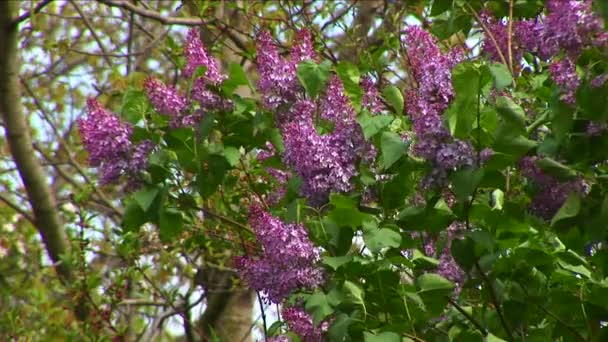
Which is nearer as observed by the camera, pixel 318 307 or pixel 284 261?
pixel 318 307

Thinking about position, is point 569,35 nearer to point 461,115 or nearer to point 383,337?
point 461,115

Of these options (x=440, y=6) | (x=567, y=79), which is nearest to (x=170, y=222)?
(x=440, y=6)

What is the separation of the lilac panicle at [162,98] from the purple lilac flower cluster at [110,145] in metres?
0.11

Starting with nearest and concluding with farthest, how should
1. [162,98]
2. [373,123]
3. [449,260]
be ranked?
[373,123] < [449,260] < [162,98]

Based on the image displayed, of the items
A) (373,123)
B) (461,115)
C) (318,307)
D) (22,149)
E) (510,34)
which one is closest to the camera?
(461,115)

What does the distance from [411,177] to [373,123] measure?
0.18m

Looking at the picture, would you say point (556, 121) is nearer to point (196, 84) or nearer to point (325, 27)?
point (196, 84)

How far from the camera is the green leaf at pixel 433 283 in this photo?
2490 mm

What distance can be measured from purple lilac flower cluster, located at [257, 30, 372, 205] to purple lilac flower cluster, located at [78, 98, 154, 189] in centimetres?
33

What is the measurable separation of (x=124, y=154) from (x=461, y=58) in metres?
0.81

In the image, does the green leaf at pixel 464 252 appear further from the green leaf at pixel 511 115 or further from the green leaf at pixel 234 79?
the green leaf at pixel 234 79

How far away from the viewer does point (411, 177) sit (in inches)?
102

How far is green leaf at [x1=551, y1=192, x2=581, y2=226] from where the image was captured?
2.33 meters

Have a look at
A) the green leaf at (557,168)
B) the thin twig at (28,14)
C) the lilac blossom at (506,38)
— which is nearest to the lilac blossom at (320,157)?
the green leaf at (557,168)
